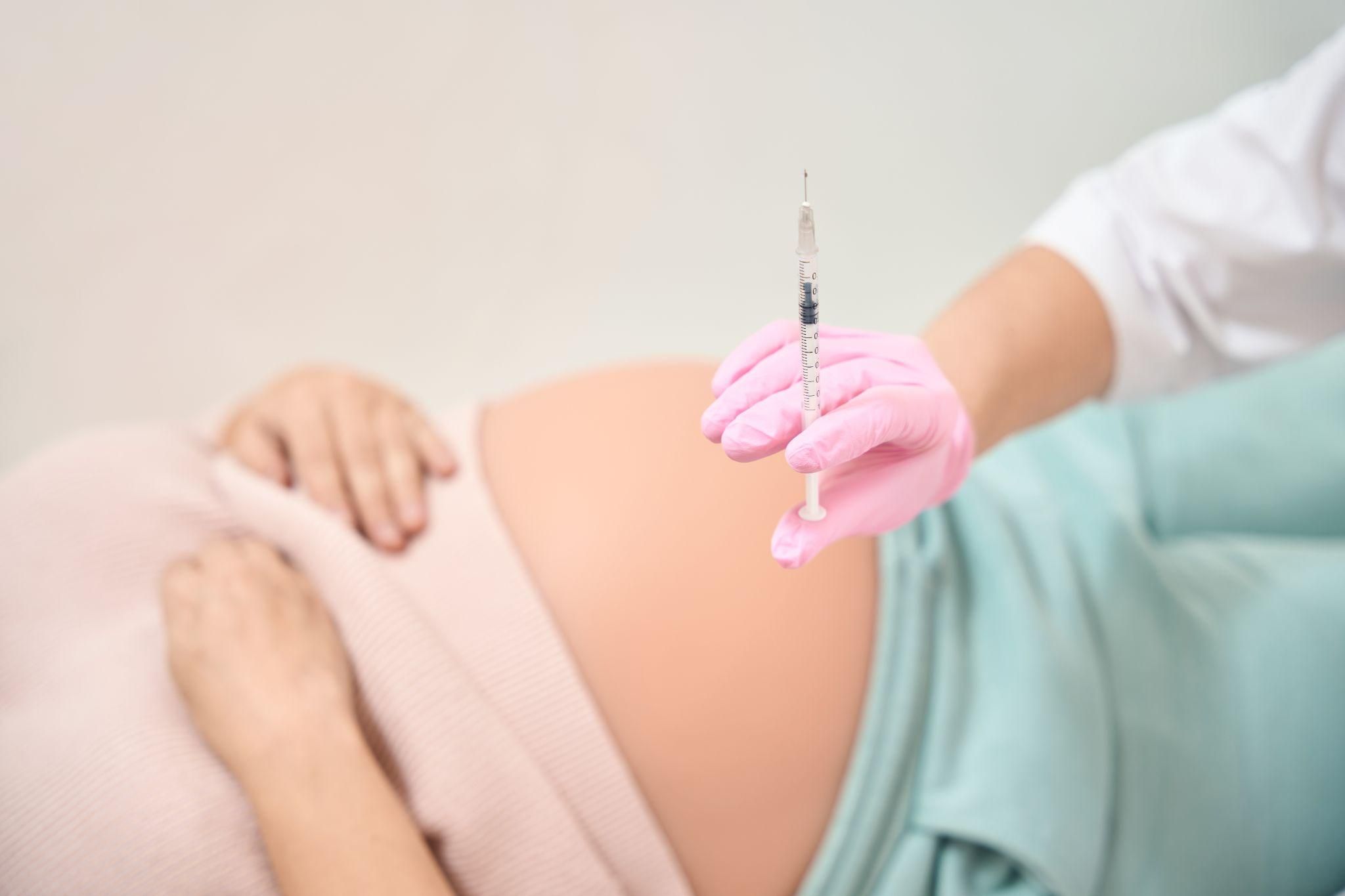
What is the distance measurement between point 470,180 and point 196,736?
38.9 inches

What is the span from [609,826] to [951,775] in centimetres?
26

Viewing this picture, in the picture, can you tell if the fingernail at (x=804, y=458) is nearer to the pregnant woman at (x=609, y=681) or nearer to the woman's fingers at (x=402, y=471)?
the pregnant woman at (x=609, y=681)

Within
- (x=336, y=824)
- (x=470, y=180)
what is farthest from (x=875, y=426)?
(x=470, y=180)

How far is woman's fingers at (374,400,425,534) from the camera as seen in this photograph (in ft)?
2.72

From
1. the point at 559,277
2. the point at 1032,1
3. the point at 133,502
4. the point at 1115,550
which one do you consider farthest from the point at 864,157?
the point at 133,502

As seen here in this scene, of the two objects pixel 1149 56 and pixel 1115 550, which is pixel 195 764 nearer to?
pixel 1115 550

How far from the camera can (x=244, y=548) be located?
2.67ft

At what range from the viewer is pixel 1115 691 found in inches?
33.2

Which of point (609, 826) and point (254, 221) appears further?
point (254, 221)

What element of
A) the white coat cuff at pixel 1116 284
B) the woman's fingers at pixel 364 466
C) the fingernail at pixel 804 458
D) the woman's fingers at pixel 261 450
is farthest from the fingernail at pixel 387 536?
the white coat cuff at pixel 1116 284

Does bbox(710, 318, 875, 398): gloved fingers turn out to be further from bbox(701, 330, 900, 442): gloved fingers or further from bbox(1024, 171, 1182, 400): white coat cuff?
bbox(1024, 171, 1182, 400): white coat cuff

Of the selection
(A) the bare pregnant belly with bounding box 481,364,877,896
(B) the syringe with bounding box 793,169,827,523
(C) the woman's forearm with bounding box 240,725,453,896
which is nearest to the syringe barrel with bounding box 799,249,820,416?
(B) the syringe with bounding box 793,169,827,523

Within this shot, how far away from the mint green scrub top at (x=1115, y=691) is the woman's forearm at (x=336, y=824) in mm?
279

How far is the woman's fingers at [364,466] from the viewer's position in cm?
82
